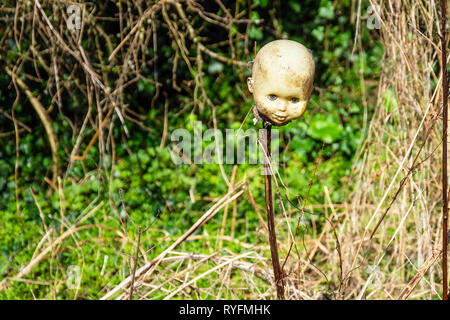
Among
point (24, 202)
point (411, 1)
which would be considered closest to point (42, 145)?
point (24, 202)

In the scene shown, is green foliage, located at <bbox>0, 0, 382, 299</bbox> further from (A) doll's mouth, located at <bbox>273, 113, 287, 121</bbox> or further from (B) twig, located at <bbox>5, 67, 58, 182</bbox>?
(A) doll's mouth, located at <bbox>273, 113, 287, 121</bbox>

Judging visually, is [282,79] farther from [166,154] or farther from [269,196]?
[166,154]

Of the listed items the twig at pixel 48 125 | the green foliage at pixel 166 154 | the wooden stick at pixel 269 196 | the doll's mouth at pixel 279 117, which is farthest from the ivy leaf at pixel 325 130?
the doll's mouth at pixel 279 117

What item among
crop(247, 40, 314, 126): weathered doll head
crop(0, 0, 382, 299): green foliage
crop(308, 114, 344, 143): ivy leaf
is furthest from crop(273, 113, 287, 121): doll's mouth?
crop(308, 114, 344, 143): ivy leaf

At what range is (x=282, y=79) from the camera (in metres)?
1.34

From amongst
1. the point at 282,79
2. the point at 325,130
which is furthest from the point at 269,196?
the point at 325,130

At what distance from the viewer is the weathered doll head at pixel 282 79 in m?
1.33

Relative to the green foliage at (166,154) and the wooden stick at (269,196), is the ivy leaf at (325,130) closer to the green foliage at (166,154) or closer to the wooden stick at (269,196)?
the green foliage at (166,154)

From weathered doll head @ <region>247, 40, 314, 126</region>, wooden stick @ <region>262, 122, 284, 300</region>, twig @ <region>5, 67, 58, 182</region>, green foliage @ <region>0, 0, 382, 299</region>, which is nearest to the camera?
weathered doll head @ <region>247, 40, 314, 126</region>

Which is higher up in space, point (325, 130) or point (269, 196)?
point (269, 196)

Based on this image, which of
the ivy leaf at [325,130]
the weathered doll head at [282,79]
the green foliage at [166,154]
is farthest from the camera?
the ivy leaf at [325,130]

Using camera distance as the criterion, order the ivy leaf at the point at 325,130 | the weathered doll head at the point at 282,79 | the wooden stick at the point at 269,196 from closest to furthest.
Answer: the weathered doll head at the point at 282,79, the wooden stick at the point at 269,196, the ivy leaf at the point at 325,130

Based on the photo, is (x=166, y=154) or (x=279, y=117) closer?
(x=279, y=117)

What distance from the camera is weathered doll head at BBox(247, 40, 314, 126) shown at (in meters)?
1.33
